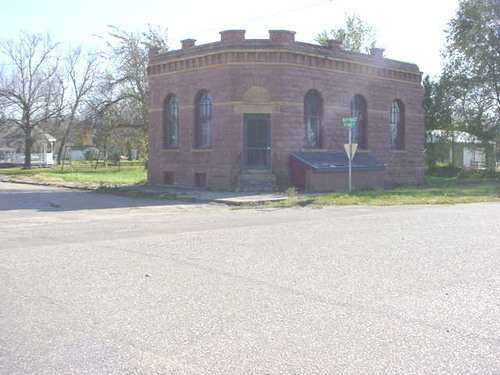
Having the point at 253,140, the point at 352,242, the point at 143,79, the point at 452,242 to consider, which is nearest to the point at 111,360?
the point at 352,242

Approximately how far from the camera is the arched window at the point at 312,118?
25219 millimetres

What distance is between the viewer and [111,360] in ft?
14.9

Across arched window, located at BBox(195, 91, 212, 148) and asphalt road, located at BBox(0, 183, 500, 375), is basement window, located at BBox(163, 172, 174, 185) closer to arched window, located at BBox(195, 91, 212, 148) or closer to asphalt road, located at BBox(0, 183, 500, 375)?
arched window, located at BBox(195, 91, 212, 148)

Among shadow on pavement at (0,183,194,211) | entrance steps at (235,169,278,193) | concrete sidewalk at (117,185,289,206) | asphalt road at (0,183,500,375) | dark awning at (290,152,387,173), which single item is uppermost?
dark awning at (290,152,387,173)

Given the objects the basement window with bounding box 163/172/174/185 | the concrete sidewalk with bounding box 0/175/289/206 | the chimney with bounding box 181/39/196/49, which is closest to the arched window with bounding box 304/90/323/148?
the concrete sidewalk with bounding box 0/175/289/206

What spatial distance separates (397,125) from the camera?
98.9ft

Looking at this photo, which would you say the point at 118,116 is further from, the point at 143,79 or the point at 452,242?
the point at 452,242

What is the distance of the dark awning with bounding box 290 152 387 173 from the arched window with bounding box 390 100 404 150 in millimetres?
3111

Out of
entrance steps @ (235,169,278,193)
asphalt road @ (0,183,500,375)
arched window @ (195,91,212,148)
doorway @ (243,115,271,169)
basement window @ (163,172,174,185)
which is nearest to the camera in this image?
asphalt road @ (0,183,500,375)

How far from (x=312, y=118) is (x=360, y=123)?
12.2 ft

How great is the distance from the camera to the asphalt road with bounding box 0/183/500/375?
458cm

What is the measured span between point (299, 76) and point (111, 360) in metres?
21.0

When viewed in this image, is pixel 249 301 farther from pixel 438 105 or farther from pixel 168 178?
pixel 438 105

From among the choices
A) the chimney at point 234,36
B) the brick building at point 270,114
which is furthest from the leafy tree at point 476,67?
the chimney at point 234,36
